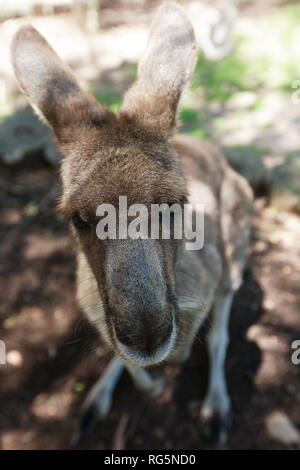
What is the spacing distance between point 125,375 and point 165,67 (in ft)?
9.31

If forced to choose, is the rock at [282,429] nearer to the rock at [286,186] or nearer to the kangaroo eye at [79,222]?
the kangaroo eye at [79,222]

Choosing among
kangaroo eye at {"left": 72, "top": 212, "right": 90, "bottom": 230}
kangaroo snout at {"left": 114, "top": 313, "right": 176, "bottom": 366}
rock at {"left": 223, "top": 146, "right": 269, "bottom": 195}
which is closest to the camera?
kangaroo snout at {"left": 114, "top": 313, "right": 176, "bottom": 366}

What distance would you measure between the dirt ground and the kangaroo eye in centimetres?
89

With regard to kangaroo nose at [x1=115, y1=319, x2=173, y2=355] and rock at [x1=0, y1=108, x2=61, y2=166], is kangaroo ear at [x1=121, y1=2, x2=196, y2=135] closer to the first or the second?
kangaroo nose at [x1=115, y1=319, x2=173, y2=355]

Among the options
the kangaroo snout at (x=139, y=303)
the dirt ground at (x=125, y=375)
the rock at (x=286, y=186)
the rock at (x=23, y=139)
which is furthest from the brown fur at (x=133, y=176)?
the rock at (x=23, y=139)

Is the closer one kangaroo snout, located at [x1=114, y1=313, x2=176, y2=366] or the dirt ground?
kangaroo snout, located at [x1=114, y1=313, x2=176, y2=366]

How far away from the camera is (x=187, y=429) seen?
3.49 meters

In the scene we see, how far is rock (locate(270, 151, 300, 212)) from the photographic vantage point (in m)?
5.10

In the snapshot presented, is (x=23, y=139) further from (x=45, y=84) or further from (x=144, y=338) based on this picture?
(x=144, y=338)

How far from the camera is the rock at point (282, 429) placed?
3.27 metres

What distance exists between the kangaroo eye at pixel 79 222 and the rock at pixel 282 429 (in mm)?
2347

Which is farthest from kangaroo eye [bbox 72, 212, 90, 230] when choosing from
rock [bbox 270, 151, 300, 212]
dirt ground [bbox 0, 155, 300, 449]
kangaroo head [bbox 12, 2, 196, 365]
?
rock [bbox 270, 151, 300, 212]

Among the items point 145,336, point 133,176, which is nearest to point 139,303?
point 145,336
